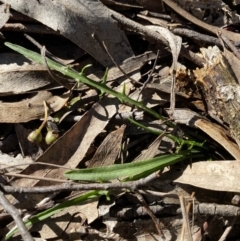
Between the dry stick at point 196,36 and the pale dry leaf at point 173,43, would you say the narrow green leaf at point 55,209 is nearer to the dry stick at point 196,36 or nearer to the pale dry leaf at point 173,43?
the pale dry leaf at point 173,43

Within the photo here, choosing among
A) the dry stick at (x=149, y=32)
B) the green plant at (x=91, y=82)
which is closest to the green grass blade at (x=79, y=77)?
the green plant at (x=91, y=82)

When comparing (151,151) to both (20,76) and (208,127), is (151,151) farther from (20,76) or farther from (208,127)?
(20,76)

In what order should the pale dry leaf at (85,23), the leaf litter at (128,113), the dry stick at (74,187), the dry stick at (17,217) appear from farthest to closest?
the pale dry leaf at (85,23) → the leaf litter at (128,113) → the dry stick at (74,187) → the dry stick at (17,217)

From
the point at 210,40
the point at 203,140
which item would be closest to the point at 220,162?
the point at 203,140

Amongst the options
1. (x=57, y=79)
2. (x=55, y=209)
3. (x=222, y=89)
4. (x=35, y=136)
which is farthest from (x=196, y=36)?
(x=55, y=209)

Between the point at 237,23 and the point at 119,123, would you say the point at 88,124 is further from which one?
the point at 237,23

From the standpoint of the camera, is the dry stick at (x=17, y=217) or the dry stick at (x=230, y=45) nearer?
the dry stick at (x=17, y=217)

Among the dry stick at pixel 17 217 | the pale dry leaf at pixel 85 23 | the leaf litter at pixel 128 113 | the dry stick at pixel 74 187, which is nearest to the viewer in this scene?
the dry stick at pixel 17 217

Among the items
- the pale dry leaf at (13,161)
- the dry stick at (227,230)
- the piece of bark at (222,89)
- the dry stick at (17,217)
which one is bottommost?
the dry stick at (227,230)

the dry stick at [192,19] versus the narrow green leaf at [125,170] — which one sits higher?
the dry stick at [192,19]
